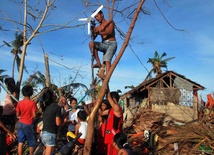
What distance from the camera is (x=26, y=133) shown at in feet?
18.4

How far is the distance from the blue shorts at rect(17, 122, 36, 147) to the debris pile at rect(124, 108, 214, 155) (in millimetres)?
2231

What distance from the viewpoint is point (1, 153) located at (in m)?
5.31

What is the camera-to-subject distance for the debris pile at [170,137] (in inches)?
222

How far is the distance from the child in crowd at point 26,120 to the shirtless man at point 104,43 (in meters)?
1.57

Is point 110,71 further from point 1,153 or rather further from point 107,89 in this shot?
point 1,153

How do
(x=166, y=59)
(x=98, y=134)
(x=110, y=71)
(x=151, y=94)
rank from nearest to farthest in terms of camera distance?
(x=110, y=71) < (x=98, y=134) < (x=151, y=94) < (x=166, y=59)

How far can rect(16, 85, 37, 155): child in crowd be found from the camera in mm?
5593

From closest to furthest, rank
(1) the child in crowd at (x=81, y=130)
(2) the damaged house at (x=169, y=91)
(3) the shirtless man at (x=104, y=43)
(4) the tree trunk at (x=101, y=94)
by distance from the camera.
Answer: (4) the tree trunk at (x=101, y=94), (3) the shirtless man at (x=104, y=43), (1) the child in crowd at (x=81, y=130), (2) the damaged house at (x=169, y=91)

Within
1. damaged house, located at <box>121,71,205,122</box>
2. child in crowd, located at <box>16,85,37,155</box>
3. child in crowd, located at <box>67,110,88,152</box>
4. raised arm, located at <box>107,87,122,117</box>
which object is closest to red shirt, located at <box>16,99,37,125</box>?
child in crowd, located at <box>16,85,37,155</box>

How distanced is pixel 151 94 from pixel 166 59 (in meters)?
16.6

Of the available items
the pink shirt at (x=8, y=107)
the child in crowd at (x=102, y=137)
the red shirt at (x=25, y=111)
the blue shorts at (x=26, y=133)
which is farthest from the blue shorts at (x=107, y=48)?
the pink shirt at (x=8, y=107)

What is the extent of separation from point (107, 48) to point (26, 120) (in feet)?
7.14

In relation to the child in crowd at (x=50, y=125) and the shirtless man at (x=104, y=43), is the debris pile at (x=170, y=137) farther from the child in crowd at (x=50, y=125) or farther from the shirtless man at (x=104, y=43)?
the shirtless man at (x=104, y=43)

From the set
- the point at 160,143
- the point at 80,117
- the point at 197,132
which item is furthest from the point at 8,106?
the point at 197,132
